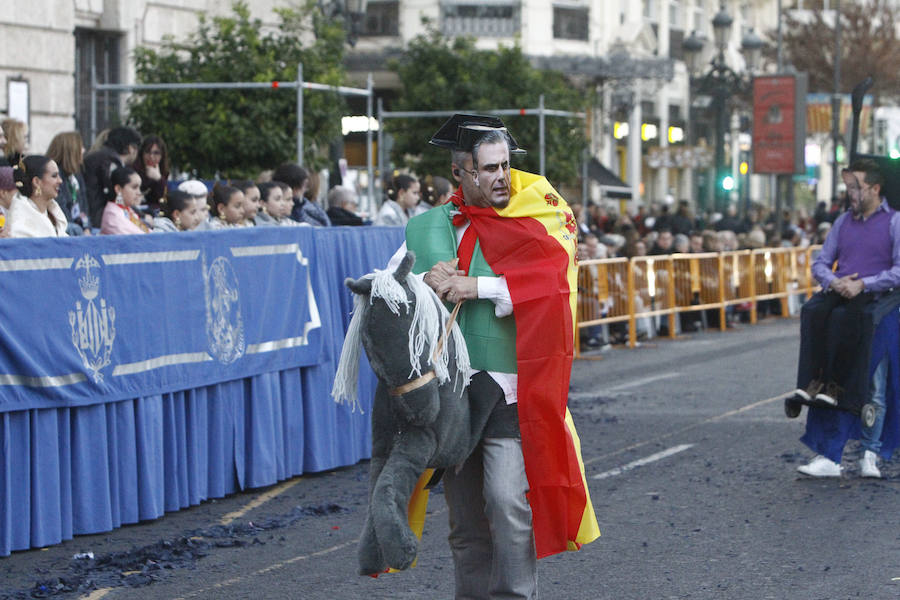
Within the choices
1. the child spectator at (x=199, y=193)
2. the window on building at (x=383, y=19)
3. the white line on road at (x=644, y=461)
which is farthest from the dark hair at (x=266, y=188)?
the window on building at (x=383, y=19)

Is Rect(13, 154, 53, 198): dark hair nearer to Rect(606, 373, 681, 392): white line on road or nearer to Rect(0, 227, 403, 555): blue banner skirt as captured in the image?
Rect(0, 227, 403, 555): blue banner skirt

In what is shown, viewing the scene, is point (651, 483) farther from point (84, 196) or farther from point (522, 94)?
point (522, 94)

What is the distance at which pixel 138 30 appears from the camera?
71.4ft

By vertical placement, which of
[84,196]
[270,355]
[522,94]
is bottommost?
[270,355]

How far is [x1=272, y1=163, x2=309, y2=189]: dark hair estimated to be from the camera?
44.0 ft

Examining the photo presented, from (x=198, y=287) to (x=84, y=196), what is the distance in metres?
3.21

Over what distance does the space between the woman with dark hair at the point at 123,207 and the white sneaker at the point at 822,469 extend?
4.88 m

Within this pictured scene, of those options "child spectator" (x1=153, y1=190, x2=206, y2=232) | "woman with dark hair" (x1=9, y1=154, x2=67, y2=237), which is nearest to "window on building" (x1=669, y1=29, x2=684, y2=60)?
"child spectator" (x1=153, y1=190, x2=206, y2=232)

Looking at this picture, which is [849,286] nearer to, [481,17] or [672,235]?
[672,235]

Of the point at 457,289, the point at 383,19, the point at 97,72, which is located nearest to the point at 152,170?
the point at 457,289

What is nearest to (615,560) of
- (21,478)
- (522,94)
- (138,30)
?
(21,478)

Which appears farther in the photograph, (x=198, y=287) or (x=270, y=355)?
(x=270, y=355)

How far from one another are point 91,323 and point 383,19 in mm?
33636

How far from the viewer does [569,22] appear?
139 feet
